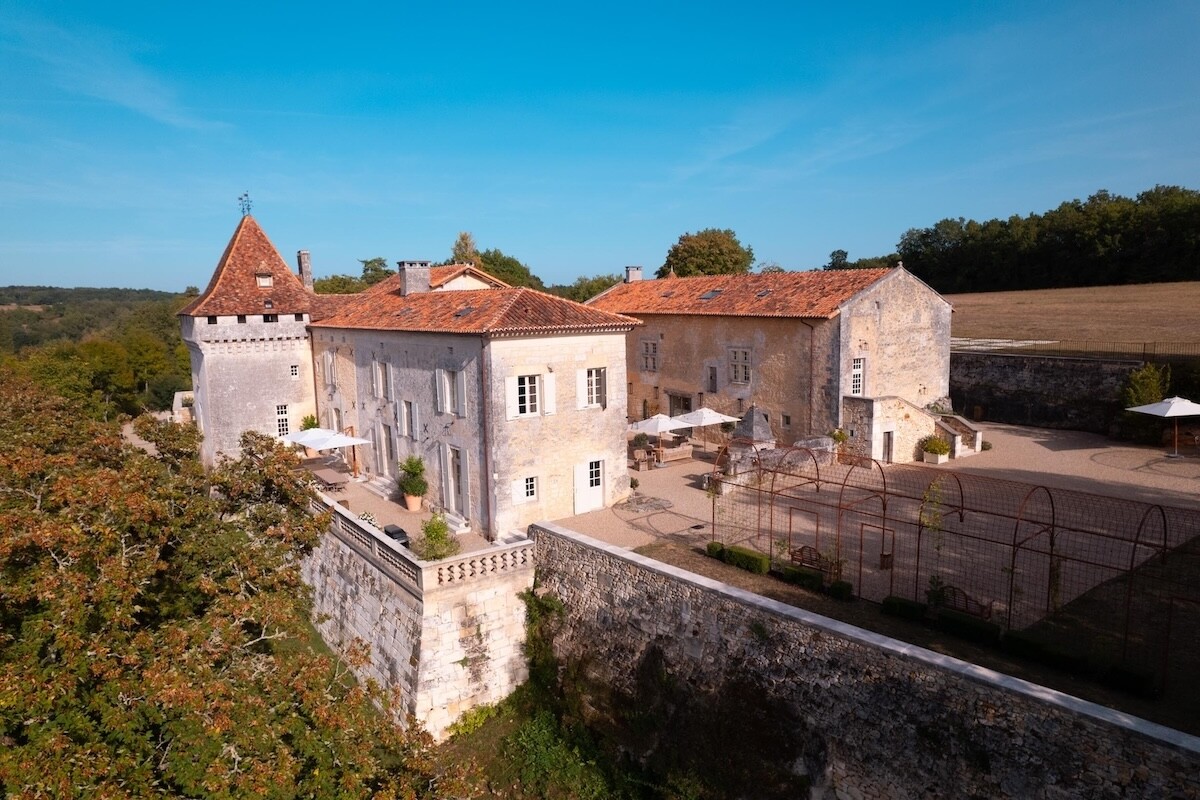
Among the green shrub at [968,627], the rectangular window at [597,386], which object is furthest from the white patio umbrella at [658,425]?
the green shrub at [968,627]

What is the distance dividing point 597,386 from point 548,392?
6.50 ft

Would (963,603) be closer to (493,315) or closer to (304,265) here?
(493,315)

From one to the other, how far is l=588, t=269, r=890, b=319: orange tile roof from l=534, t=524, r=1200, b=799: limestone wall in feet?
50.1

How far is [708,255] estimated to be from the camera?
2350 inches

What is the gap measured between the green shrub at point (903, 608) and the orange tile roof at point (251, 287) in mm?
25678

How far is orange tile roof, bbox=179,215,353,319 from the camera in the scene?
29.5 metres

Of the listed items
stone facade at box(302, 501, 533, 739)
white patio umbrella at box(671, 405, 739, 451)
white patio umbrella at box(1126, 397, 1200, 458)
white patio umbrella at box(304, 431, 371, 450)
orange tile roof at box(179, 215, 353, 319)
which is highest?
orange tile roof at box(179, 215, 353, 319)

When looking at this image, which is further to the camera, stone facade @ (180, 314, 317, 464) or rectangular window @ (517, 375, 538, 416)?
stone facade @ (180, 314, 317, 464)

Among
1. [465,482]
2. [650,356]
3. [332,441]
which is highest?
[650,356]

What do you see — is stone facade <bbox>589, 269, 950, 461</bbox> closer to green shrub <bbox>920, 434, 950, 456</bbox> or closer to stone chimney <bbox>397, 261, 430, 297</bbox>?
green shrub <bbox>920, 434, 950, 456</bbox>

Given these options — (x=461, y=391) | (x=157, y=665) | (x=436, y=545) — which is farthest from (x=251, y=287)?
(x=157, y=665)

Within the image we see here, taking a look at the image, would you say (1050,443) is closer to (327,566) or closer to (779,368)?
(779,368)

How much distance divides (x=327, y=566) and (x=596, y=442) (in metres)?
8.82

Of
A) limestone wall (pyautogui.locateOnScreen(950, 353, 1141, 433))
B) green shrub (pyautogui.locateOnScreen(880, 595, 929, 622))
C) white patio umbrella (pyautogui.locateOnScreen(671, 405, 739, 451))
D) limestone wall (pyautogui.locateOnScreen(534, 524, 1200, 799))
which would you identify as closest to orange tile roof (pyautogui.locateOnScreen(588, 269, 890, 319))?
white patio umbrella (pyautogui.locateOnScreen(671, 405, 739, 451))
